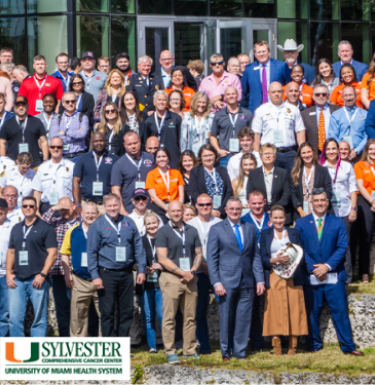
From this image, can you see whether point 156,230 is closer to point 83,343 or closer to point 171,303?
point 171,303

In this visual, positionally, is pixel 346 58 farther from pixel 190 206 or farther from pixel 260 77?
pixel 190 206

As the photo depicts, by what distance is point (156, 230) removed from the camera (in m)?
9.59

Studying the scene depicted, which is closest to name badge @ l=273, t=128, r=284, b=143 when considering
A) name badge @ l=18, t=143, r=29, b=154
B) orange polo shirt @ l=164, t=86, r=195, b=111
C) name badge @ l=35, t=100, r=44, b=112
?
orange polo shirt @ l=164, t=86, r=195, b=111

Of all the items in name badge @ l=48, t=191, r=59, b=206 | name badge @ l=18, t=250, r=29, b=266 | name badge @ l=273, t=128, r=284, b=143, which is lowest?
name badge @ l=18, t=250, r=29, b=266

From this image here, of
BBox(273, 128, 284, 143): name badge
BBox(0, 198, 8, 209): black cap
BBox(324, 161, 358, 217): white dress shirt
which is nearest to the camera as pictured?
BBox(0, 198, 8, 209): black cap

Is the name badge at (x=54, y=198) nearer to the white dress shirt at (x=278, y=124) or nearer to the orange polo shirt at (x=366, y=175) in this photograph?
the white dress shirt at (x=278, y=124)

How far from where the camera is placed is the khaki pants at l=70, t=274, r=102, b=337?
9.50 metres

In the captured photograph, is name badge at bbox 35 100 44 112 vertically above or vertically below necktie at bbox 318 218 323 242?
above

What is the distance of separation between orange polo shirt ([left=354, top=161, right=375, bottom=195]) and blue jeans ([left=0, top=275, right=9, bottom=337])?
16.2ft

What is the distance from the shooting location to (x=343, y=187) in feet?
34.3

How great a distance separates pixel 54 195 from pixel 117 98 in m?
2.56

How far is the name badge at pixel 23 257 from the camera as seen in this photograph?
9.45 metres

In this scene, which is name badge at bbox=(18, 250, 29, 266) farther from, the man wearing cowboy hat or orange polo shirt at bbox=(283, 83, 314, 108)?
the man wearing cowboy hat

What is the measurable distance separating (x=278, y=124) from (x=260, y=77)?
5.37ft
